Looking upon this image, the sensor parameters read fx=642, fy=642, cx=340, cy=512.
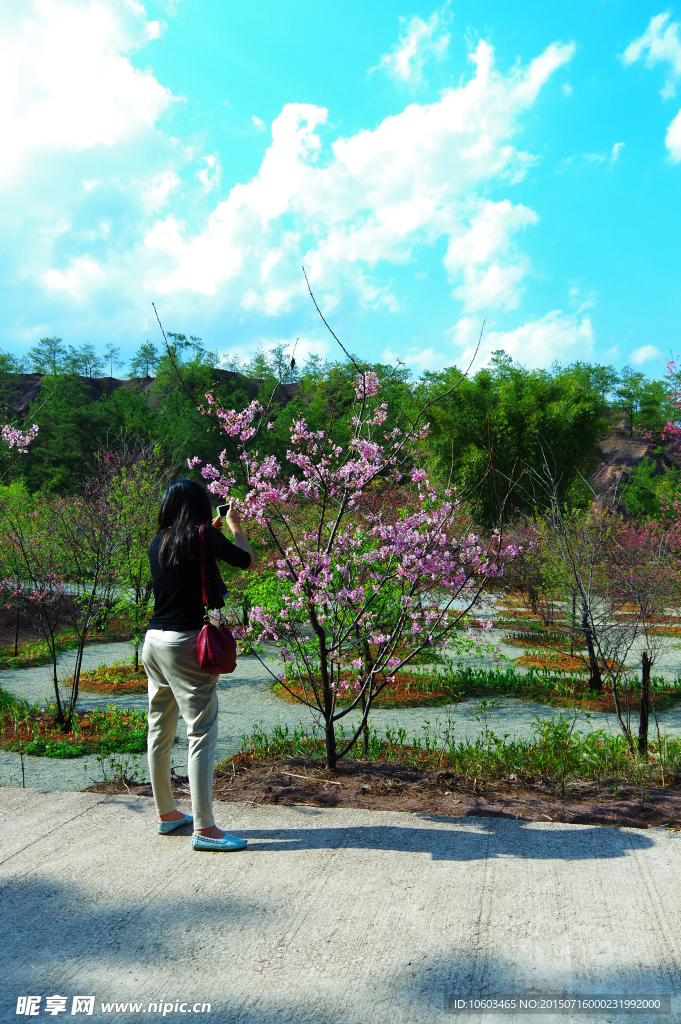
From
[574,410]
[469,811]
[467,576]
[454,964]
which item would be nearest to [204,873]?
[454,964]

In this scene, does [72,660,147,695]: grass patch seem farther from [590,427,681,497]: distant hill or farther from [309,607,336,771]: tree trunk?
[590,427,681,497]: distant hill

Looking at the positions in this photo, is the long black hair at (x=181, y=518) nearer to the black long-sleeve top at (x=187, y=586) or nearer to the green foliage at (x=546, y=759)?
the black long-sleeve top at (x=187, y=586)

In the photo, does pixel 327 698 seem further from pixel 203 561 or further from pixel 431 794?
pixel 203 561

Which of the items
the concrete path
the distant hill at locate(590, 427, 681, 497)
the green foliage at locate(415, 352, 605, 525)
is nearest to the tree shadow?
the concrete path

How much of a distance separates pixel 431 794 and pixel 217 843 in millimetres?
1142

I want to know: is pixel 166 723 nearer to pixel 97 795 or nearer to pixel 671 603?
pixel 97 795

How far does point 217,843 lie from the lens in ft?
8.76

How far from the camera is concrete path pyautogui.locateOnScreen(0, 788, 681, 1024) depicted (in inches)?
70.9

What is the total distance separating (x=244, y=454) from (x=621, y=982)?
292cm

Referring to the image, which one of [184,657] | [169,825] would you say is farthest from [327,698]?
[184,657]

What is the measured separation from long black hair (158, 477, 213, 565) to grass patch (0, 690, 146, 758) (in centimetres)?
260

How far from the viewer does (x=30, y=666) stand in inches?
376

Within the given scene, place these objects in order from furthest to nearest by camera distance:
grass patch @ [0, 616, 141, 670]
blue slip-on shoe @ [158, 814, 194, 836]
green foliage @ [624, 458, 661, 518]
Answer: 1. green foliage @ [624, 458, 661, 518]
2. grass patch @ [0, 616, 141, 670]
3. blue slip-on shoe @ [158, 814, 194, 836]

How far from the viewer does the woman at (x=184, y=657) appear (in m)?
2.68
